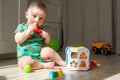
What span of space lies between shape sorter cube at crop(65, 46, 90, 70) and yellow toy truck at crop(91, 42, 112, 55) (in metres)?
0.97

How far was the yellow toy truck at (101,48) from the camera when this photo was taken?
1989 mm

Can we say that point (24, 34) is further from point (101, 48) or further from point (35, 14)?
point (101, 48)

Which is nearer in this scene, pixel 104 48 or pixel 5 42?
pixel 5 42

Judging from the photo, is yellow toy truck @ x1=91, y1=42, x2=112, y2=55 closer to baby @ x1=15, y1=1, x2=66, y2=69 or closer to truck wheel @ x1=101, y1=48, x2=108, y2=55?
truck wheel @ x1=101, y1=48, x2=108, y2=55

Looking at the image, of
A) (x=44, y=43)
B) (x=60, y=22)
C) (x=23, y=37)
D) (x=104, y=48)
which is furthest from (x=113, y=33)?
(x=23, y=37)

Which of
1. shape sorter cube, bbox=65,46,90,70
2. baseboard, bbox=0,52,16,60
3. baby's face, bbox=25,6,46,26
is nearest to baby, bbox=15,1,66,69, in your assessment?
baby's face, bbox=25,6,46,26

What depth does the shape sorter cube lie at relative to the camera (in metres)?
1.05

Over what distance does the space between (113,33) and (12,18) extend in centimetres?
114

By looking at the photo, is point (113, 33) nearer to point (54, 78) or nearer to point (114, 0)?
point (114, 0)

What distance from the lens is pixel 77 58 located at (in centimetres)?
105

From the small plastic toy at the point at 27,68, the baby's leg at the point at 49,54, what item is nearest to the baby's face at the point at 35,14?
the baby's leg at the point at 49,54

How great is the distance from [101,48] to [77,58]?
1.02 meters

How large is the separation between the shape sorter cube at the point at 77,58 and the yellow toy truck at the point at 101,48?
972mm

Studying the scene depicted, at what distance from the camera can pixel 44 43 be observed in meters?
1.25
